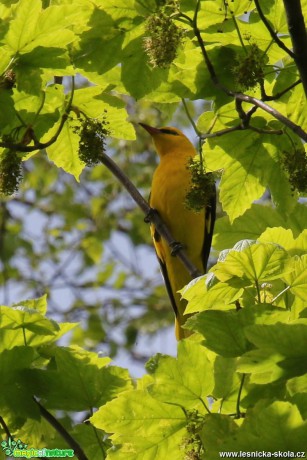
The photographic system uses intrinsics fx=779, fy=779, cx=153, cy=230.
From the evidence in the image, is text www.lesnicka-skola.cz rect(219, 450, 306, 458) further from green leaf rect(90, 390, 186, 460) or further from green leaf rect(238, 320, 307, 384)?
green leaf rect(90, 390, 186, 460)

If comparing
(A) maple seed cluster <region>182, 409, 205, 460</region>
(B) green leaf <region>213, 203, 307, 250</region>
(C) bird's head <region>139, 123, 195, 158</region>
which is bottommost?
(A) maple seed cluster <region>182, 409, 205, 460</region>

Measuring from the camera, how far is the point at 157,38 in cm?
232

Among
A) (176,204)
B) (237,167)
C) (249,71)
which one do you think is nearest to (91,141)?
(237,167)

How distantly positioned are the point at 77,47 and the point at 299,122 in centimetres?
78

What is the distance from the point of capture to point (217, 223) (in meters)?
2.92

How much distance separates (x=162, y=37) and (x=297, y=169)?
0.62 m

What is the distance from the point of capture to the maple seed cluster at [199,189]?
2645mm

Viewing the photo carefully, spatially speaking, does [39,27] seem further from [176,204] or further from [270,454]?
[176,204]

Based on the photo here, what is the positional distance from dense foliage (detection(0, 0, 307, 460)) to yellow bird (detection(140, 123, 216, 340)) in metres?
2.40

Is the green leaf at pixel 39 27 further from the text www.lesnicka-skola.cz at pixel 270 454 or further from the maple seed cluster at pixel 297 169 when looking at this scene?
the text www.lesnicka-skola.cz at pixel 270 454

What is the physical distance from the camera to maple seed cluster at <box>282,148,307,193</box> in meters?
2.52

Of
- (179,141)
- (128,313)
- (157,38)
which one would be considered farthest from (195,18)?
(128,313)

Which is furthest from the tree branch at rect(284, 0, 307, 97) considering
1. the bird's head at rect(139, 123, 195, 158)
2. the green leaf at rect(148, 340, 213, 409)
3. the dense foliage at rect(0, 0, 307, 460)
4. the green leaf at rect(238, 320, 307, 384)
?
the bird's head at rect(139, 123, 195, 158)

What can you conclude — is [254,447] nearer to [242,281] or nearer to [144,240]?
[242,281]
